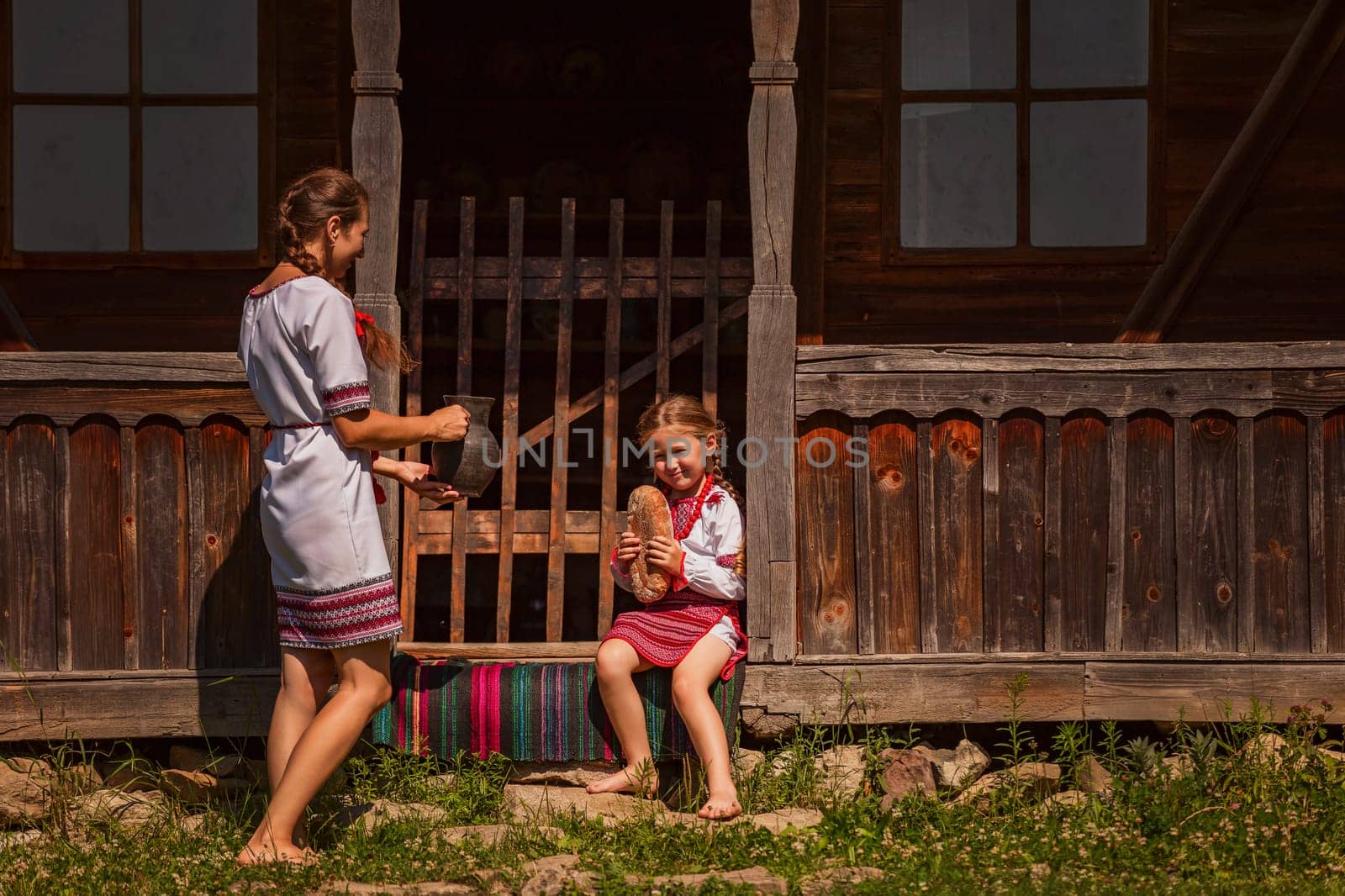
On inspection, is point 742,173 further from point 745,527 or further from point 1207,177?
point 745,527

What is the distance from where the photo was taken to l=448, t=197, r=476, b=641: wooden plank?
500cm

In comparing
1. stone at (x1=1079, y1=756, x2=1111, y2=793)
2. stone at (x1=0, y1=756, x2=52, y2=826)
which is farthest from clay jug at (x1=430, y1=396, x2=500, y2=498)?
stone at (x1=1079, y1=756, x2=1111, y2=793)

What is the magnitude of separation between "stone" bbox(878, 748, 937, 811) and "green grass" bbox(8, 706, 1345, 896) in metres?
0.06

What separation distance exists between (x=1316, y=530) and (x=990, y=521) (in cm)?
113

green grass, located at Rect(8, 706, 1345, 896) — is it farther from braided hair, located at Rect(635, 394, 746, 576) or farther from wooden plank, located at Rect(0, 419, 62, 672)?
braided hair, located at Rect(635, 394, 746, 576)

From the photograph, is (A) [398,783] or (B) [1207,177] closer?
(A) [398,783]

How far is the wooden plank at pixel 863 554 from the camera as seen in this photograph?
14.6ft

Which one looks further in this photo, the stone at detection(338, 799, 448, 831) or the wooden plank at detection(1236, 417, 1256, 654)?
the wooden plank at detection(1236, 417, 1256, 654)

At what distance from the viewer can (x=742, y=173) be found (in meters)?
7.01

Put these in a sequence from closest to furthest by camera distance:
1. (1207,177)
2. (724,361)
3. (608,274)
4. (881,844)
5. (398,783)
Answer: (881,844) < (398,783) < (608,274) < (1207,177) < (724,361)

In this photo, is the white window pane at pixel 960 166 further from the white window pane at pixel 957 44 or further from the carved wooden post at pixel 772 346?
the carved wooden post at pixel 772 346

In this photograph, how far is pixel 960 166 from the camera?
621 cm

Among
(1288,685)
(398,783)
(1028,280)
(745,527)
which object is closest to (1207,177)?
(1028,280)

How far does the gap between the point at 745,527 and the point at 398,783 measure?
4.77 feet
